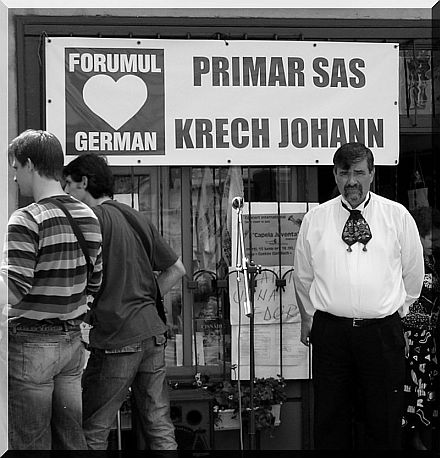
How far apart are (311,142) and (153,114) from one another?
94 cm

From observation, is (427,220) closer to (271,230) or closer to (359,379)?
(271,230)

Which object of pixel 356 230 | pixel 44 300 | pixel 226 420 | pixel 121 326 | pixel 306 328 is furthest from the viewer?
pixel 226 420

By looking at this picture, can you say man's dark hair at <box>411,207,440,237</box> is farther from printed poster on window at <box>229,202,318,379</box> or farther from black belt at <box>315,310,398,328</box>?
black belt at <box>315,310,398,328</box>

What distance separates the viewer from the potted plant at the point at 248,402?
5.09 metres

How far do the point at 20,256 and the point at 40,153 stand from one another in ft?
1.55

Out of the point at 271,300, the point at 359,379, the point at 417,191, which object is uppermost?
the point at 417,191

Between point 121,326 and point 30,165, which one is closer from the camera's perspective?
point 30,165

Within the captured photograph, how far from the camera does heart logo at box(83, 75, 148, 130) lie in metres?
5.01

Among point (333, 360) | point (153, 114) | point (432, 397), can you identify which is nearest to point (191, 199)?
point (153, 114)

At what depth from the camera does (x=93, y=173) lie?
4.18m

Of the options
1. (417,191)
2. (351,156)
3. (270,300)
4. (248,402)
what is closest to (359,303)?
(351,156)

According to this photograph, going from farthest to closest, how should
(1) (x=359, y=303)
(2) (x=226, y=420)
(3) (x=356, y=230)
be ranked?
1. (2) (x=226, y=420)
2. (3) (x=356, y=230)
3. (1) (x=359, y=303)

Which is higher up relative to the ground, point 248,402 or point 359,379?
point 359,379

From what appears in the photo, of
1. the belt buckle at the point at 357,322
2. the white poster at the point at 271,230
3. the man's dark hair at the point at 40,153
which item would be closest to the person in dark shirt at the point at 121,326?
the man's dark hair at the point at 40,153
